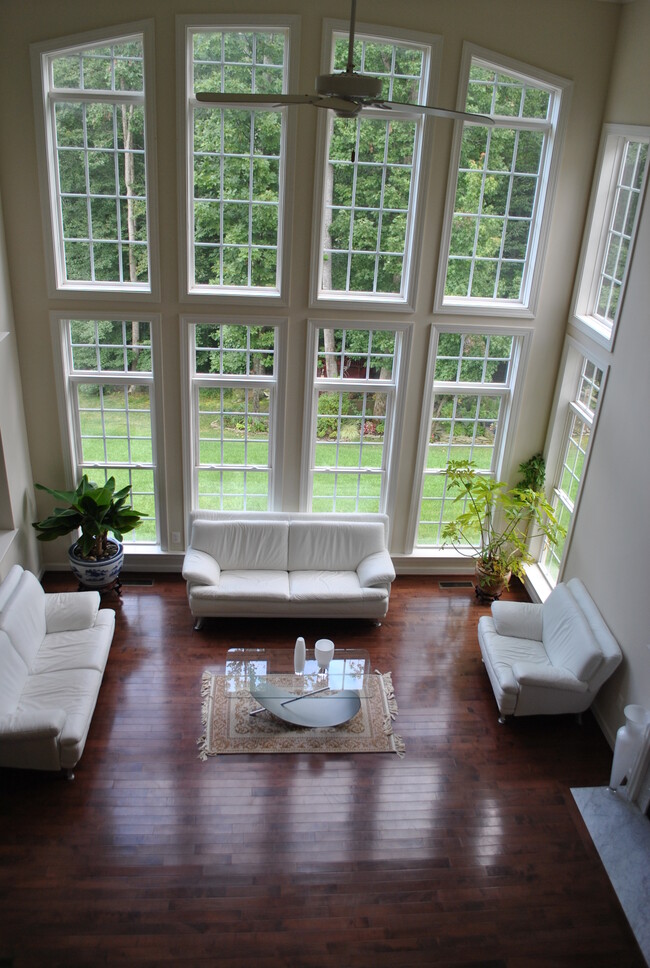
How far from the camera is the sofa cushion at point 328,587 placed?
7504mm

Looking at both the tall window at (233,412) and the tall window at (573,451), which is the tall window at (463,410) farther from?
the tall window at (233,412)

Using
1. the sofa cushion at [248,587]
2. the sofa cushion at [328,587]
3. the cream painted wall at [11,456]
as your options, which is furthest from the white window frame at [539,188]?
the cream painted wall at [11,456]

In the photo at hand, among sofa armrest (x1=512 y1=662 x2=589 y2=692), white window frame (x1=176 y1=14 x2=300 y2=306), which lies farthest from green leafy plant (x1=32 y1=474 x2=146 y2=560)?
sofa armrest (x1=512 y1=662 x2=589 y2=692)

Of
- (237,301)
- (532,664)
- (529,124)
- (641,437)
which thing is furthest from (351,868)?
(529,124)

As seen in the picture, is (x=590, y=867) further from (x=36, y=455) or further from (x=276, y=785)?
(x=36, y=455)

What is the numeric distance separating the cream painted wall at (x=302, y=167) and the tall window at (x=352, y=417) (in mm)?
189

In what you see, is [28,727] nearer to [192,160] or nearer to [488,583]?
[488,583]

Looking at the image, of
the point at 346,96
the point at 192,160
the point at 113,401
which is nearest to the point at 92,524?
the point at 113,401

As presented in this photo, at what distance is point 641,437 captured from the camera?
6.23 meters

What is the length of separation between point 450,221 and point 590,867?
5.45 meters

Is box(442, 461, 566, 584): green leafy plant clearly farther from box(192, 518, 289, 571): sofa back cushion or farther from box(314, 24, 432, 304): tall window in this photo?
box(314, 24, 432, 304): tall window

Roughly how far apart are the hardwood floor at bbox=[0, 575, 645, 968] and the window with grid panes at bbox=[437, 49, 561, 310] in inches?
150

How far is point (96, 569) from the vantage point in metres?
7.73

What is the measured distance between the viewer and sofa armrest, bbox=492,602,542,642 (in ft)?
23.8
